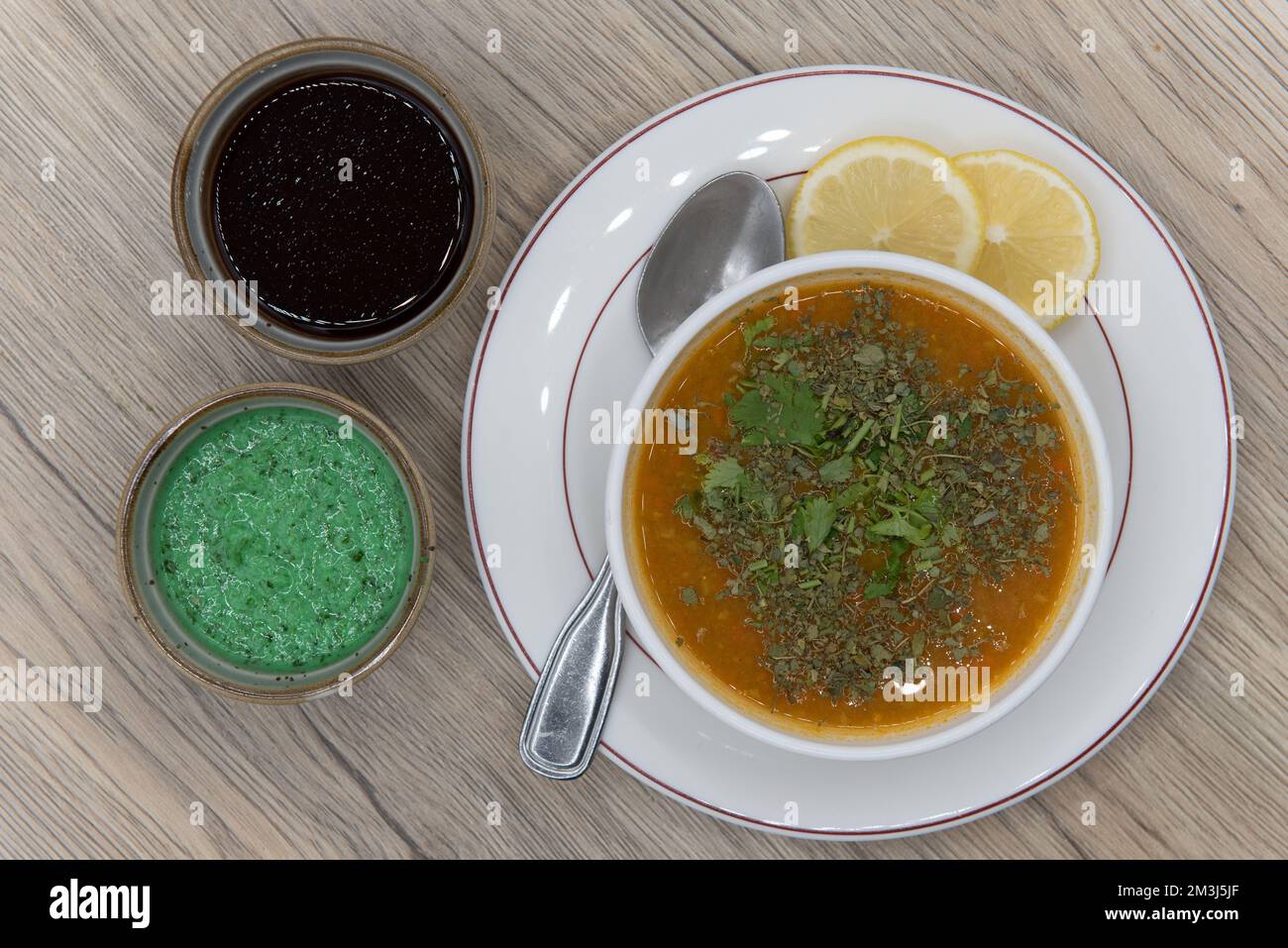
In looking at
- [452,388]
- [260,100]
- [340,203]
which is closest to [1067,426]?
[452,388]

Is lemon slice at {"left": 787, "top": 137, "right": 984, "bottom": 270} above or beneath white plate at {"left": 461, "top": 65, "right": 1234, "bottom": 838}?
above

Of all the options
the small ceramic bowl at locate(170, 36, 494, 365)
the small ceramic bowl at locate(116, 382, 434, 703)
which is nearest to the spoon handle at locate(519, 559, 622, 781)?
the small ceramic bowl at locate(116, 382, 434, 703)

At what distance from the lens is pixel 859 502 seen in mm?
1937

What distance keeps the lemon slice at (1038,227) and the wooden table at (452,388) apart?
1.26ft

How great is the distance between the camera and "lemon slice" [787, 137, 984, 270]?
202 cm

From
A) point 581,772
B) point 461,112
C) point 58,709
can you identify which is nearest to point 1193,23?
point 461,112

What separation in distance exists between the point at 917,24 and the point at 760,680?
161 centimetres

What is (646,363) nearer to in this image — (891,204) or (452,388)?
(452,388)

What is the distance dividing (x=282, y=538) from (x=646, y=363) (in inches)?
36.6

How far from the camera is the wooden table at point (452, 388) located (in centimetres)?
230

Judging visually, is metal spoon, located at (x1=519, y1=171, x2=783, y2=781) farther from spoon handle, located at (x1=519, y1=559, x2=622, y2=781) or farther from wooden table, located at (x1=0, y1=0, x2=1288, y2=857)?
wooden table, located at (x1=0, y1=0, x2=1288, y2=857)

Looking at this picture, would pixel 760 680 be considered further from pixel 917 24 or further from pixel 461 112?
pixel 917 24

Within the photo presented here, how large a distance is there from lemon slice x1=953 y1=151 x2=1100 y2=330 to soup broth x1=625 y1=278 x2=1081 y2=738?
24cm

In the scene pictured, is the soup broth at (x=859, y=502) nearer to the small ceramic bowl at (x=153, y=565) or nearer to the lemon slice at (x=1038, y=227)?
the lemon slice at (x=1038, y=227)
